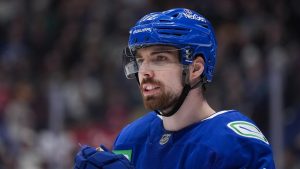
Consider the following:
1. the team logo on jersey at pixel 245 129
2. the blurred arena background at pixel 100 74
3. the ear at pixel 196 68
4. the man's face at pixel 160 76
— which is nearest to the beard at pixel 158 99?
the man's face at pixel 160 76

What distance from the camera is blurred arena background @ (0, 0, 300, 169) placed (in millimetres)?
6168

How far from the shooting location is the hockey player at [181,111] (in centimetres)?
287

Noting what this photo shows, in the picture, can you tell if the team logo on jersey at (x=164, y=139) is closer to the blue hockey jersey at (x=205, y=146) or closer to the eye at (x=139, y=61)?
the blue hockey jersey at (x=205, y=146)

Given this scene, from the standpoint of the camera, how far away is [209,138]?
2939mm

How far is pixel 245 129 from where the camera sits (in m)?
2.97

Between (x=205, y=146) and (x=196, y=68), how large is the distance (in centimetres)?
32

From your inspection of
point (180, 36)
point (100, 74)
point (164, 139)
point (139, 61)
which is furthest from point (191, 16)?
point (100, 74)

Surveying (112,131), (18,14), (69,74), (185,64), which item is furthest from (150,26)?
(18,14)

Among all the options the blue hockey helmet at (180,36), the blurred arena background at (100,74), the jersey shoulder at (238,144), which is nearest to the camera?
the jersey shoulder at (238,144)

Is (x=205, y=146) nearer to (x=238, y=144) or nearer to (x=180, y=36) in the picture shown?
(x=238, y=144)

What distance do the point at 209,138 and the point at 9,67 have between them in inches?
192

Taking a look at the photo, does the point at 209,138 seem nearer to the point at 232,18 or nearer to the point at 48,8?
the point at 232,18

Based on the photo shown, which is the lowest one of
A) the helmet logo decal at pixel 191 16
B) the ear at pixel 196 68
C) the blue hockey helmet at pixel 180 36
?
the ear at pixel 196 68

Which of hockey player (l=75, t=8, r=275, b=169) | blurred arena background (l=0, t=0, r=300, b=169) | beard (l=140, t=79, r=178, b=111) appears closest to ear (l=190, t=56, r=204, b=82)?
hockey player (l=75, t=8, r=275, b=169)
